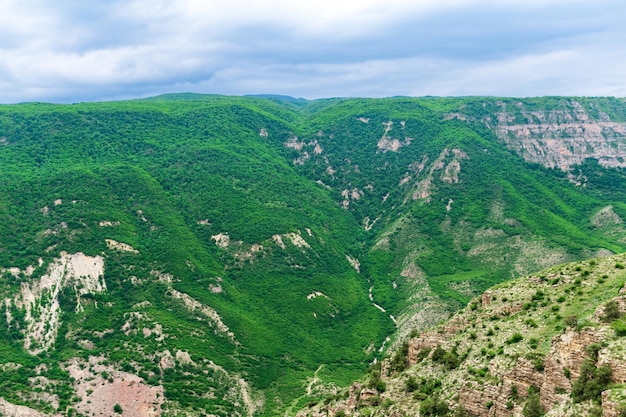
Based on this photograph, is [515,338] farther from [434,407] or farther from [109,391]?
[109,391]

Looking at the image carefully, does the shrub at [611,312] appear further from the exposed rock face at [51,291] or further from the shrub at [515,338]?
the exposed rock face at [51,291]

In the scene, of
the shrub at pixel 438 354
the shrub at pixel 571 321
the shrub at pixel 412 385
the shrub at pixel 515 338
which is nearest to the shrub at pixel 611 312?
the shrub at pixel 571 321

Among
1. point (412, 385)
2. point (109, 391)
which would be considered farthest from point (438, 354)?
point (109, 391)

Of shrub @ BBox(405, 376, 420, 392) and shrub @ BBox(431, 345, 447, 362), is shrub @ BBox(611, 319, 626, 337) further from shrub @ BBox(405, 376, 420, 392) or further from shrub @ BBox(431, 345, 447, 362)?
shrub @ BBox(405, 376, 420, 392)

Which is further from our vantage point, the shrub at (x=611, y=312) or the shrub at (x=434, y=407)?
the shrub at (x=434, y=407)

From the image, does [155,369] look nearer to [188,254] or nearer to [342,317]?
[188,254]

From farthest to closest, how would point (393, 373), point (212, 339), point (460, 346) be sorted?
point (212, 339) → point (393, 373) → point (460, 346)

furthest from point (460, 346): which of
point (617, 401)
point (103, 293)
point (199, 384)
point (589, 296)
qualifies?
point (103, 293)

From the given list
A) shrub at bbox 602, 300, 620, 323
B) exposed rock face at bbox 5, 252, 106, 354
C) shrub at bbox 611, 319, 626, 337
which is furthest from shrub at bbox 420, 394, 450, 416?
exposed rock face at bbox 5, 252, 106, 354

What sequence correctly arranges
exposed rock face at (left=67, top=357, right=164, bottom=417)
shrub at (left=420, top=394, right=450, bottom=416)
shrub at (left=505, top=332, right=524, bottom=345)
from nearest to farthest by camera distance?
shrub at (left=420, top=394, right=450, bottom=416)
shrub at (left=505, top=332, right=524, bottom=345)
exposed rock face at (left=67, top=357, right=164, bottom=417)
